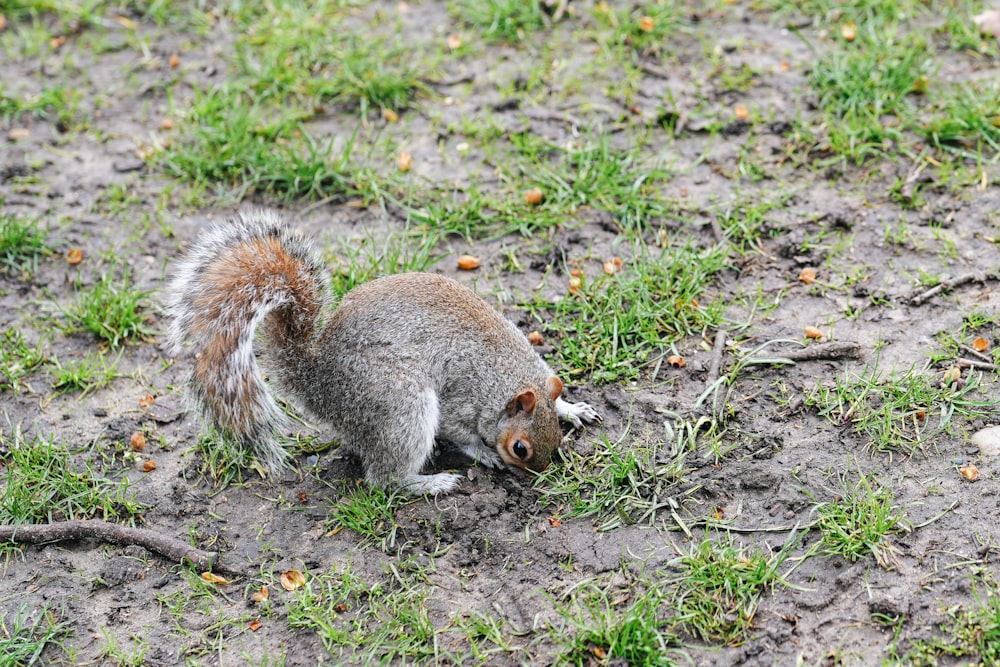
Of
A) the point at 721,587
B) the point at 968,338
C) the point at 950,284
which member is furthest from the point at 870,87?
the point at 721,587

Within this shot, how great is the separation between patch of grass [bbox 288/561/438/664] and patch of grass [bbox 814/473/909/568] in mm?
987

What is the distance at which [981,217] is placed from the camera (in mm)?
3406

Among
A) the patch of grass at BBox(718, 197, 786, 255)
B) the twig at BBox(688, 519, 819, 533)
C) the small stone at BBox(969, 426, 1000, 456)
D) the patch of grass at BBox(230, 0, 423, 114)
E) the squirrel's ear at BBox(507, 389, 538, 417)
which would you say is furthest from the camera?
the patch of grass at BBox(230, 0, 423, 114)

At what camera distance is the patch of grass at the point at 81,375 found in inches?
126

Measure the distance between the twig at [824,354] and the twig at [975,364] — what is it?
270 mm

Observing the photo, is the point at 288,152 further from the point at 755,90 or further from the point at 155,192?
the point at 755,90

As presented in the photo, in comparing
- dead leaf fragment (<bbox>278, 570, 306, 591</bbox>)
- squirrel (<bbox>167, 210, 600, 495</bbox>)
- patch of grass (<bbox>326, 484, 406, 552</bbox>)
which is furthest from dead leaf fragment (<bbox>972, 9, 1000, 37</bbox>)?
dead leaf fragment (<bbox>278, 570, 306, 591</bbox>)

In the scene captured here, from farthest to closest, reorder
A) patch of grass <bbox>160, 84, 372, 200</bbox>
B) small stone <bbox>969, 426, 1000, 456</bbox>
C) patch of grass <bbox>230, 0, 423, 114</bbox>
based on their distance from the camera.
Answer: patch of grass <bbox>230, 0, 423, 114</bbox>
patch of grass <bbox>160, 84, 372, 200</bbox>
small stone <bbox>969, 426, 1000, 456</bbox>

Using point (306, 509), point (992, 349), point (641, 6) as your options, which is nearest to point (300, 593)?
point (306, 509)

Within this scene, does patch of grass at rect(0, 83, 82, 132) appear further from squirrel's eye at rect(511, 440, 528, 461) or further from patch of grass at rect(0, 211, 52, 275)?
squirrel's eye at rect(511, 440, 528, 461)

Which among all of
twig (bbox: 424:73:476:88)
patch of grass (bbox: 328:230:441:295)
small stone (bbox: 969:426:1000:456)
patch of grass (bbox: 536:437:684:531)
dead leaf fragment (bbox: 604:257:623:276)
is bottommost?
patch of grass (bbox: 536:437:684:531)

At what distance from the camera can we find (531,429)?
2770mm

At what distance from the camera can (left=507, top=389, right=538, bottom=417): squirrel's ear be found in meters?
2.74

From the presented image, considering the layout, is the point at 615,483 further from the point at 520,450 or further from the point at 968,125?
the point at 968,125
